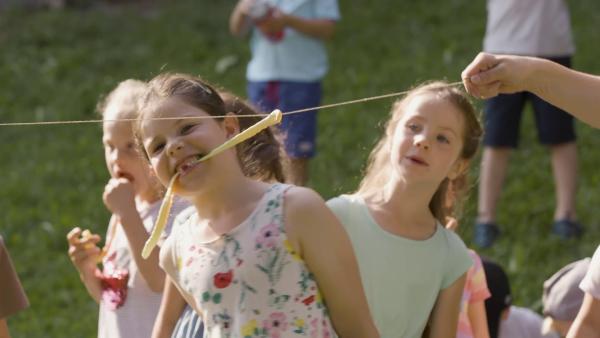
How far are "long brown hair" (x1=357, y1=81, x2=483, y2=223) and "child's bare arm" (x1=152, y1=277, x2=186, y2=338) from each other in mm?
784

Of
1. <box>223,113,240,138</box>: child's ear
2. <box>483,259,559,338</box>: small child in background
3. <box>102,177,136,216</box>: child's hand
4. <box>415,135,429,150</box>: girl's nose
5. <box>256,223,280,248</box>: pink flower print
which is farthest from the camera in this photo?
<box>483,259,559,338</box>: small child in background

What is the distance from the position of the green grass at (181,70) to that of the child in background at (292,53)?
60cm

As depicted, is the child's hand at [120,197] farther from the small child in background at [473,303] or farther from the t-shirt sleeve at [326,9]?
the t-shirt sleeve at [326,9]

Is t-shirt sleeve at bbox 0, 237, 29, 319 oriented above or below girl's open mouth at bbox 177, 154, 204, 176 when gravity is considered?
below

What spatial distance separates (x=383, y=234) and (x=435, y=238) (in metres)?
0.15

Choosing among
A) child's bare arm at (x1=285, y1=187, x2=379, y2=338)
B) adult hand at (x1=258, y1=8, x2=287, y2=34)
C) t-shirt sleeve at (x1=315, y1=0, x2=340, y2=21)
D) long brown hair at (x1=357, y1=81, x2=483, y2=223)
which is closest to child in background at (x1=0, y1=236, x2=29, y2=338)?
long brown hair at (x1=357, y1=81, x2=483, y2=223)

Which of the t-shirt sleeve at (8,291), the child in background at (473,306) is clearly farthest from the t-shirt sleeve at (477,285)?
the t-shirt sleeve at (8,291)

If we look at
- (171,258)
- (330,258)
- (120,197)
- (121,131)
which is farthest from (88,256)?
(330,258)

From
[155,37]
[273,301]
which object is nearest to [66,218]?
[155,37]

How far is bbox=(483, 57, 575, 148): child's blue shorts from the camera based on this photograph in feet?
18.5

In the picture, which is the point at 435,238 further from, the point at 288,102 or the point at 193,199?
the point at 288,102

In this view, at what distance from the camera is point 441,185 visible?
3498mm

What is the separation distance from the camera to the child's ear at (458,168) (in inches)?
138

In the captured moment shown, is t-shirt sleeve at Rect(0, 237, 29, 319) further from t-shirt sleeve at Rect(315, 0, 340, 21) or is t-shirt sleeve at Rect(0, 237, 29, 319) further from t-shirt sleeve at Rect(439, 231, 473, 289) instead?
t-shirt sleeve at Rect(315, 0, 340, 21)
